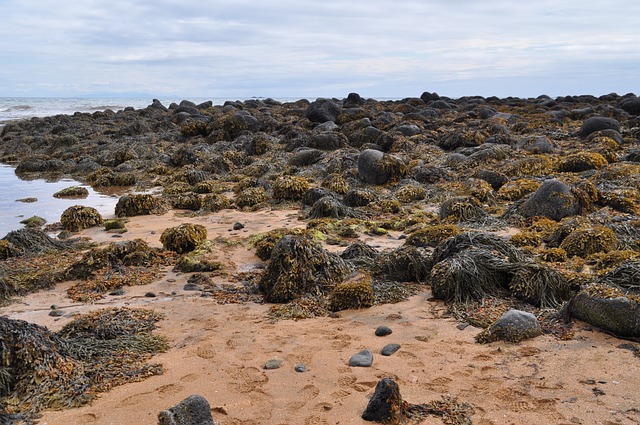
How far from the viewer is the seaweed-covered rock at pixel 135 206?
1016 cm

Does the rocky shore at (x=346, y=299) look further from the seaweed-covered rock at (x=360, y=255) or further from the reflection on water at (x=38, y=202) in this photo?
the reflection on water at (x=38, y=202)

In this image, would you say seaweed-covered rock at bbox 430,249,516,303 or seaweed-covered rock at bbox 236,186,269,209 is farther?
seaweed-covered rock at bbox 236,186,269,209

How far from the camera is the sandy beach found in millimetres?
3465

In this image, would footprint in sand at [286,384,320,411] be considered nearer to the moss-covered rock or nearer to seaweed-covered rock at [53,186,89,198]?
the moss-covered rock

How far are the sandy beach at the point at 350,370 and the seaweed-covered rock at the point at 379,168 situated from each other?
7.01 m

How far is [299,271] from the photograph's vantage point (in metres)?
5.88

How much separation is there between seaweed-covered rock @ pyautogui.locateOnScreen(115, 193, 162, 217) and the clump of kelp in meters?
5.51

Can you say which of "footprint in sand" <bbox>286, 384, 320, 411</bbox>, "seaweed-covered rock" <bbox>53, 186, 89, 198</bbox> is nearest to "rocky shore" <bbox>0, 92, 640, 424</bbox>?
"footprint in sand" <bbox>286, 384, 320, 411</bbox>

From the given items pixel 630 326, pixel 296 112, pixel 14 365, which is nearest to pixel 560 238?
pixel 630 326

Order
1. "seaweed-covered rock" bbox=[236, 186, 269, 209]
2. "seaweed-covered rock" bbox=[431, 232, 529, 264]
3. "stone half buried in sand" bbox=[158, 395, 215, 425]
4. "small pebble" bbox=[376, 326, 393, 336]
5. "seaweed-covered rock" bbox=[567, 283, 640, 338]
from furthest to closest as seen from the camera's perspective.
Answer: "seaweed-covered rock" bbox=[236, 186, 269, 209], "seaweed-covered rock" bbox=[431, 232, 529, 264], "small pebble" bbox=[376, 326, 393, 336], "seaweed-covered rock" bbox=[567, 283, 640, 338], "stone half buried in sand" bbox=[158, 395, 215, 425]

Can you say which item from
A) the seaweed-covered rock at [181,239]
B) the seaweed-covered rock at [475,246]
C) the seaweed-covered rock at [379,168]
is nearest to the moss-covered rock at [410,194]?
the seaweed-covered rock at [379,168]

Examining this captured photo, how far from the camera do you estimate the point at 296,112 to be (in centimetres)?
3050

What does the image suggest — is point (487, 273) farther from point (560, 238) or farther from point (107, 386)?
point (107, 386)

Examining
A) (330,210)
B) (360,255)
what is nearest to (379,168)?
(330,210)
